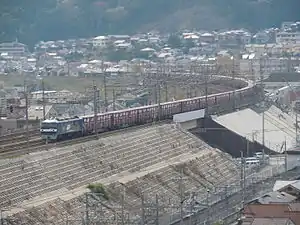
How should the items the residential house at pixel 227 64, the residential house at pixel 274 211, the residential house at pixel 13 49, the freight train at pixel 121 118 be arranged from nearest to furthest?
1. the residential house at pixel 274 211
2. the freight train at pixel 121 118
3. the residential house at pixel 227 64
4. the residential house at pixel 13 49

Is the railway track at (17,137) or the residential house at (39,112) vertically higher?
the railway track at (17,137)

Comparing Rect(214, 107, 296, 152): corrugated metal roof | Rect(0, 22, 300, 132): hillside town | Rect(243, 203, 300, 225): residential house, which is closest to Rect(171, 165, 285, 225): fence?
Rect(243, 203, 300, 225): residential house

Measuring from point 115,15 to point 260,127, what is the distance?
43.2 metres

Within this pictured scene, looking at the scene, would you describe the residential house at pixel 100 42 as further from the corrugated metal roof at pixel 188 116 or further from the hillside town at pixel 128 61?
the corrugated metal roof at pixel 188 116

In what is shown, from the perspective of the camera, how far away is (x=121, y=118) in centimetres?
2578

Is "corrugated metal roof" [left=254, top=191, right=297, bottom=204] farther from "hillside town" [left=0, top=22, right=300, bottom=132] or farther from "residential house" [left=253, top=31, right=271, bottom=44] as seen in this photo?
"residential house" [left=253, top=31, right=271, bottom=44]

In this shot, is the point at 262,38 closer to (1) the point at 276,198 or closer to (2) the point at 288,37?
(2) the point at 288,37

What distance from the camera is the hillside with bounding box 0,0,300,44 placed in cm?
7219

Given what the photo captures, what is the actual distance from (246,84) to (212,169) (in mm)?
16430

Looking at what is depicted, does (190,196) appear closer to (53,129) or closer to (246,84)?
(53,129)

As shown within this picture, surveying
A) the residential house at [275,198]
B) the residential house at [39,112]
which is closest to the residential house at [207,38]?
the residential house at [39,112]

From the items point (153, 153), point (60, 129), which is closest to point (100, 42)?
point (153, 153)

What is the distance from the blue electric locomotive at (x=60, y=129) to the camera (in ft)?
72.7

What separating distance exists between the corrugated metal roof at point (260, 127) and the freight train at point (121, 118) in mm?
776
